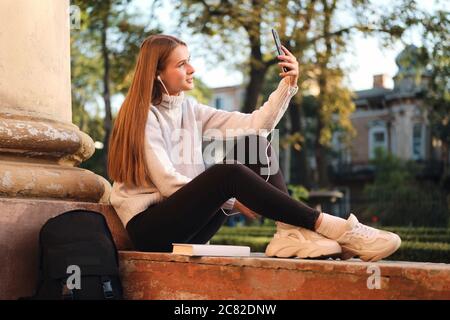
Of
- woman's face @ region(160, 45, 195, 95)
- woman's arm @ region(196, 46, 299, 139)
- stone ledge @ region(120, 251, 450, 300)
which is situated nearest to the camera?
stone ledge @ region(120, 251, 450, 300)

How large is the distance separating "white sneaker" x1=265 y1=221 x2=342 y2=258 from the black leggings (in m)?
0.05

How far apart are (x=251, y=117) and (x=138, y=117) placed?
0.69 metres

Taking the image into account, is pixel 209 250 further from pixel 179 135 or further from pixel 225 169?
pixel 179 135

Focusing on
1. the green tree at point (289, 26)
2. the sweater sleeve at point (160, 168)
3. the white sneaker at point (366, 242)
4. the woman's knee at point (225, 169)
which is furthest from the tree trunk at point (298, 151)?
the white sneaker at point (366, 242)

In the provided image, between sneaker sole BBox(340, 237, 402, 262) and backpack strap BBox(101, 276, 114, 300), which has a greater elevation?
sneaker sole BBox(340, 237, 402, 262)

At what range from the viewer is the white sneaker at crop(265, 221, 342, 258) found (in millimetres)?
3213

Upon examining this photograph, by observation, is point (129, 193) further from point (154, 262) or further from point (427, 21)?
point (427, 21)

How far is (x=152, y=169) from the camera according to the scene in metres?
3.75

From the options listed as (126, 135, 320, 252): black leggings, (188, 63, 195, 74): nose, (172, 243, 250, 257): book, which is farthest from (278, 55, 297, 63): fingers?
(172, 243, 250, 257): book

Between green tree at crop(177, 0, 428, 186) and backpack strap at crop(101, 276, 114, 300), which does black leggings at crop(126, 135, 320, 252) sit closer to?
backpack strap at crop(101, 276, 114, 300)

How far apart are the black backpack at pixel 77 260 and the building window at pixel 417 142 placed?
36.7 m

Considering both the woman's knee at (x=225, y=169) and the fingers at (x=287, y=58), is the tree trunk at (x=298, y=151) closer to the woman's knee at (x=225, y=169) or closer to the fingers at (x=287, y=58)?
the fingers at (x=287, y=58)

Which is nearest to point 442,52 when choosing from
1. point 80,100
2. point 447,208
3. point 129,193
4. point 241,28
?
point 447,208
